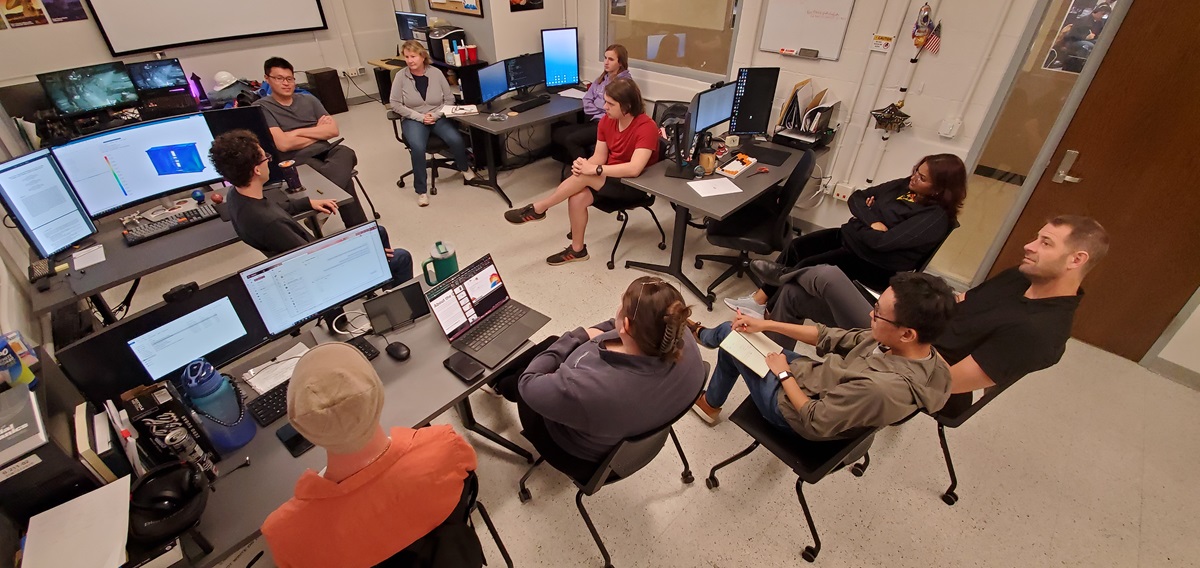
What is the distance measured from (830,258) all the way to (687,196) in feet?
3.07

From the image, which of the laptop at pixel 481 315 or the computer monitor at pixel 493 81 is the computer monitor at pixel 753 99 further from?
the laptop at pixel 481 315

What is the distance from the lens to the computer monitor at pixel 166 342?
4.70ft

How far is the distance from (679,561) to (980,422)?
1876 millimetres

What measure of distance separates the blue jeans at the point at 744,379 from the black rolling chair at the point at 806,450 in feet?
0.13

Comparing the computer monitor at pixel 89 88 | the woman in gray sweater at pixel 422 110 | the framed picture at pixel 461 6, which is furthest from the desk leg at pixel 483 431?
the computer monitor at pixel 89 88

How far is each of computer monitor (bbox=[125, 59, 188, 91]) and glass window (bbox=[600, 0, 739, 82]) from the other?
3919mm

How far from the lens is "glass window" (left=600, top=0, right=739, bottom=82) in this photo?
4223 mm

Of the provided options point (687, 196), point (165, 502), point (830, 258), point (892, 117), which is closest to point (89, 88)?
point (165, 502)

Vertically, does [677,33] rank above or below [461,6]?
below

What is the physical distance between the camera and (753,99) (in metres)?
3.83

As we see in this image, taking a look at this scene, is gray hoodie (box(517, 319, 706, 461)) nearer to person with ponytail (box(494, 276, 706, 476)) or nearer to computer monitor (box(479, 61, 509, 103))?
person with ponytail (box(494, 276, 706, 476))

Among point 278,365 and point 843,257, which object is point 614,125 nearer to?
point 843,257

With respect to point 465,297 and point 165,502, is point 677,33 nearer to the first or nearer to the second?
point 465,297

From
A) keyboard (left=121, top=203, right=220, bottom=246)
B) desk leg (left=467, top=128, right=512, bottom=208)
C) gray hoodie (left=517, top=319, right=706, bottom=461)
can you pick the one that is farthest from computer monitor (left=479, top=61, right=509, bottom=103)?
gray hoodie (left=517, top=319, right=706, bottom=461)
